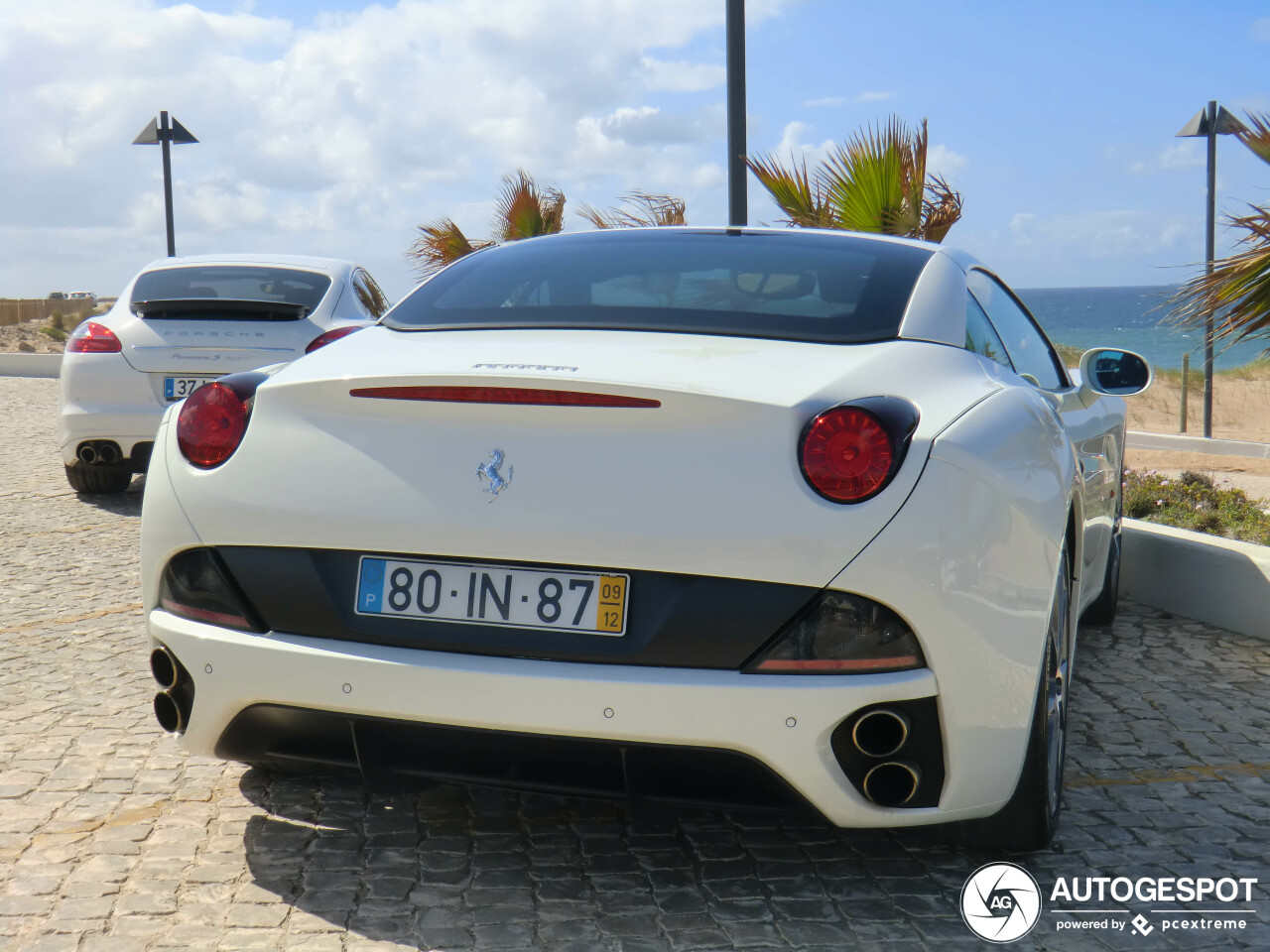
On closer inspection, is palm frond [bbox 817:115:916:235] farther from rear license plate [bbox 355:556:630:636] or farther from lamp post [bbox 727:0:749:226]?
rear license plate [bbox 355:556:630:636]

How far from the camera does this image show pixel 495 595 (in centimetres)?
254

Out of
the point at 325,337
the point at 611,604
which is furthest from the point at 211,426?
the point at 325,337

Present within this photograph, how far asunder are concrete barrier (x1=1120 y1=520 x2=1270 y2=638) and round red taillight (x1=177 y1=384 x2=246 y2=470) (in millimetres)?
4277

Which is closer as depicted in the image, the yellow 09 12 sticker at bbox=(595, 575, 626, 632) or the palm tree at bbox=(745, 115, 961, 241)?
the yellow 09 12 sticker at bbox=(595, 575, 626, 632)

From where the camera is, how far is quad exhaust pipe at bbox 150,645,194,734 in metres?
2.81

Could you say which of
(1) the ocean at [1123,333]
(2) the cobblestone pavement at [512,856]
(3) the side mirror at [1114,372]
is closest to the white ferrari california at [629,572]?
(2) the cobblestone pavement at [512,856]

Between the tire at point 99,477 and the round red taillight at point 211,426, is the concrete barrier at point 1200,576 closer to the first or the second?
the round red taillight at point 211,426

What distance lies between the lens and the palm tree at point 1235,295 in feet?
21.7

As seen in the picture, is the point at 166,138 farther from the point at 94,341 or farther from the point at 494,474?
the point at 494,474

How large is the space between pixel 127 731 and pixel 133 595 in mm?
1951

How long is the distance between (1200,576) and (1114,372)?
170cm

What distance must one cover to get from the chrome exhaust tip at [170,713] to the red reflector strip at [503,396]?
0.79 meters

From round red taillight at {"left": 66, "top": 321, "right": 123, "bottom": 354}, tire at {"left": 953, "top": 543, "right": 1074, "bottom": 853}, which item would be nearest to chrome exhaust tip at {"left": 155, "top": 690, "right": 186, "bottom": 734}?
tire at {"left": 953, "top": 543, "right": 1074, "bottom": 853}

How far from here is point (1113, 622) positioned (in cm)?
562
